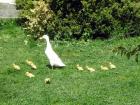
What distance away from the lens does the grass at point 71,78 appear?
7.81m

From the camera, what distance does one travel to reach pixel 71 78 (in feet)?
29.5

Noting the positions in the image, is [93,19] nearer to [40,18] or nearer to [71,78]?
[40,18]

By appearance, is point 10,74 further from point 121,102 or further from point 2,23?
point 2,23

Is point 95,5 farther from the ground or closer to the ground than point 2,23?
farther from the ground

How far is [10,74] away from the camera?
30.8 feet

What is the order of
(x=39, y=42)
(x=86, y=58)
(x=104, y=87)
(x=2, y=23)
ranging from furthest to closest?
1. (x=2, y=23)
2. (x=39, y=42)
3. (x=86, y=58)
4. (x=104, y=87)

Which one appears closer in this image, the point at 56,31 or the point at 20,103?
the point at 20,103

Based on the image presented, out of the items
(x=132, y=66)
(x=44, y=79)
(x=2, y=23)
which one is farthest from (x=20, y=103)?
(x=2, y=23)

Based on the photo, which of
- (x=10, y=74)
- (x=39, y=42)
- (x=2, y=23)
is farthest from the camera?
(x=2, y=23)

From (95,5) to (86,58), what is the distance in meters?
2.12

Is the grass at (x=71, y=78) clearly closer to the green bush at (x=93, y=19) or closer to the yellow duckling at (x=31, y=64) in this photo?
the yellow duckling at (x=31, y=64)

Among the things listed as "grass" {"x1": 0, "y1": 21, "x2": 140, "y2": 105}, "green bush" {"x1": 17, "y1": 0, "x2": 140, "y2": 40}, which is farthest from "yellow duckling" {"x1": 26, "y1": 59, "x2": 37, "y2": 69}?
"green bush" {"x1": 17, "y1": 0, "x2": 140, "y2": 40}

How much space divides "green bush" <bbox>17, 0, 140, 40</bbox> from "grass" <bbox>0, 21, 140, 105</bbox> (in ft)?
1.01

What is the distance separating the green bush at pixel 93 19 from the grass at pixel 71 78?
0.31 m
